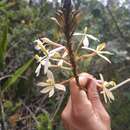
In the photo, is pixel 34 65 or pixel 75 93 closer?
pixel 75 93

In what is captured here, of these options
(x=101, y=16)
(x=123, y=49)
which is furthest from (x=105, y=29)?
(x=123, y=49)

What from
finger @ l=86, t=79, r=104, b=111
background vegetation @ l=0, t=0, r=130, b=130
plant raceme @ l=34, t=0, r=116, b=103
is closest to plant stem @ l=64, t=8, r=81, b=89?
plant raceme @ l=34, t=0, r=116, b=103

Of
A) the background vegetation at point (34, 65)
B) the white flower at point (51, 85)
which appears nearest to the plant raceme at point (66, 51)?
the white flower at point (51, 85)

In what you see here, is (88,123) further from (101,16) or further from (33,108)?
(101,16)

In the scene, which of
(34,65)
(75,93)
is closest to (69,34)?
(75,93)

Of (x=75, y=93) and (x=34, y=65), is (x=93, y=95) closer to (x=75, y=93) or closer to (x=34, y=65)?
(x=75, y=93)

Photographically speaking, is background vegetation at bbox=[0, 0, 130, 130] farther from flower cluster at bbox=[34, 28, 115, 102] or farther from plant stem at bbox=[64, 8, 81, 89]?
plant stem at bbox=[64, 8, 81, 89]
